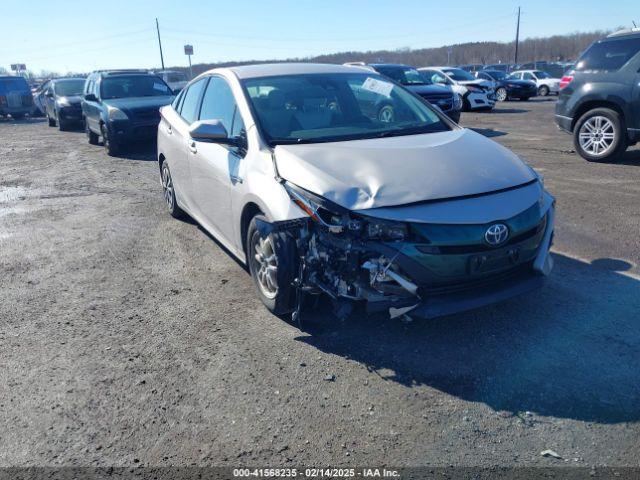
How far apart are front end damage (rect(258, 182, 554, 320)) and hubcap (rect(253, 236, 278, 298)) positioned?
11.7 inches

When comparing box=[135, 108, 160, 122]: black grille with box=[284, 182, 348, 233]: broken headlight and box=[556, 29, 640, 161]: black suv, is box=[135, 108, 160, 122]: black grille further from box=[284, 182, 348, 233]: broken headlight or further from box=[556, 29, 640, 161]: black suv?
box=[284, 182, 348, 233]: broken headlight

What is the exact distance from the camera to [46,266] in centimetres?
557

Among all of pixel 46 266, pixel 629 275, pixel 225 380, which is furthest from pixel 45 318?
pixel 629 275

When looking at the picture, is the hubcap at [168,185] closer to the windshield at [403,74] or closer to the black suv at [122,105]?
the black suv at [122,105]

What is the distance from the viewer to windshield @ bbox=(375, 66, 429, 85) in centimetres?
1628

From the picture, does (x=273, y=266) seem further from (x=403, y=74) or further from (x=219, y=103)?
(x=403, y=74)

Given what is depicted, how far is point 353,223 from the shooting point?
11.2ft

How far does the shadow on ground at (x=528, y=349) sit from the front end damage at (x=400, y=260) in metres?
0.35

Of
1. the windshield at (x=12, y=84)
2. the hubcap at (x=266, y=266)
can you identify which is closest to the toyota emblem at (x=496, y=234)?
the hubcap at (x=266, y=266)

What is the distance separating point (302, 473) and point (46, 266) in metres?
4.01

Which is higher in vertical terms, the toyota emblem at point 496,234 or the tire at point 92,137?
the toyota emblem at point 496,234

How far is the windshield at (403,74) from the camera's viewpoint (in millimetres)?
16281

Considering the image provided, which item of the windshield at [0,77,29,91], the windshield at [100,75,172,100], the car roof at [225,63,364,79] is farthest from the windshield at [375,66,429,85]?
the windshield at [0,77,29,91]

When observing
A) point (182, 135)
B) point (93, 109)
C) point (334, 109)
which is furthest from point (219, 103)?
point (93, 109)
